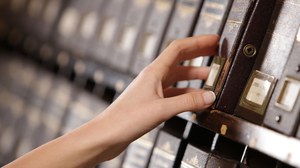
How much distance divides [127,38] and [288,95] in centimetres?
68

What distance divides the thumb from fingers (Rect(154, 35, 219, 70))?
0.11 meters

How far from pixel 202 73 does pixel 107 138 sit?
0.94ft

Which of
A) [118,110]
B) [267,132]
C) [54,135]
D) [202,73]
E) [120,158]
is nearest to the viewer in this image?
[267,132]

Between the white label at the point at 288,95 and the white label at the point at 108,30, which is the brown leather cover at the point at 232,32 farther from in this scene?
the white label at the point at 108,30

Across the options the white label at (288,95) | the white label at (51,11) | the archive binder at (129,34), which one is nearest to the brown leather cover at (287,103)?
the white label at (288,95)

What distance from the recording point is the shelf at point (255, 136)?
0.85m

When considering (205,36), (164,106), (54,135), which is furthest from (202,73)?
(54,135)

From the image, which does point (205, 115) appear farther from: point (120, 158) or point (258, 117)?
point (120, 158)

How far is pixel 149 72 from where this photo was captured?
40.8 inches

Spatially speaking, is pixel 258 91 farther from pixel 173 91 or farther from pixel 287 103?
pixel 173 91

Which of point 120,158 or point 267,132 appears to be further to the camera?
point 120,158

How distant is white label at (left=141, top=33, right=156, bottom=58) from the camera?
1.36 meters

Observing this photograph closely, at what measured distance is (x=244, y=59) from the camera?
38.5 inches

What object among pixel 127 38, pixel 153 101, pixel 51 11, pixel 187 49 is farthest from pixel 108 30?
pixel 153 101
